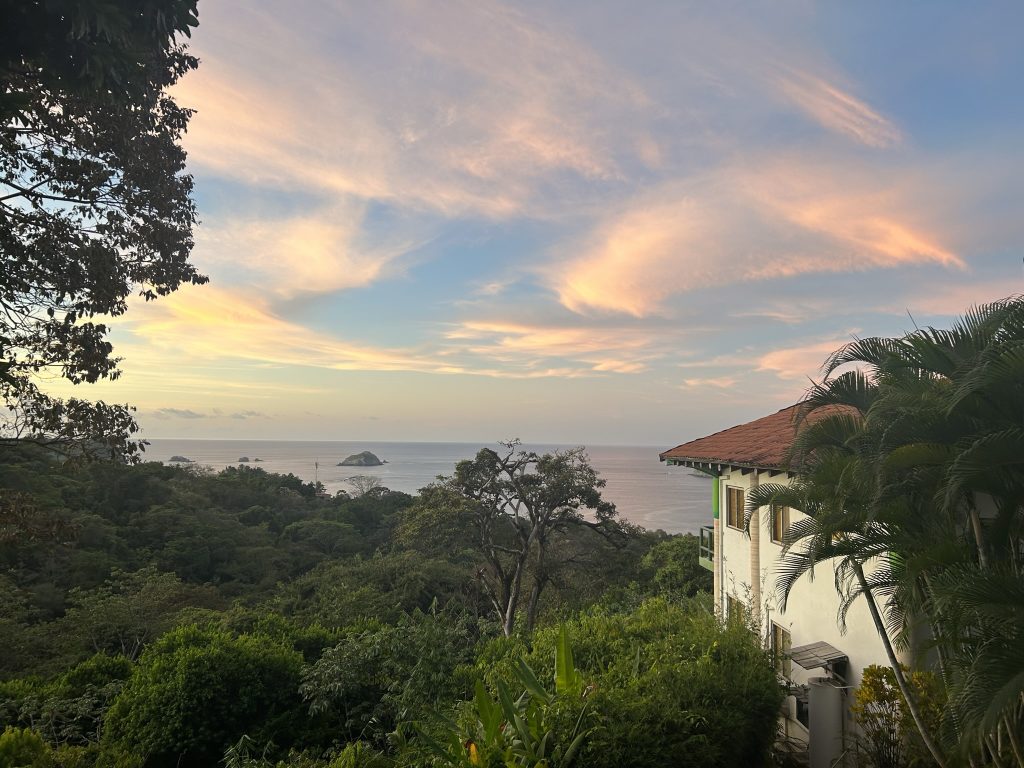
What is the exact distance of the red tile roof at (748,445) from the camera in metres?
9.43

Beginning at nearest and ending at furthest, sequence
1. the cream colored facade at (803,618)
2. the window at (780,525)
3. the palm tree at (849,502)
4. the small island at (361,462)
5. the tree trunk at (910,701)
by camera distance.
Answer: the palm tree at (849,502)
the tree trunk at (910,701)
the cream colored facade at (803,618)
the window at (780,525)
the small island at (361,462)

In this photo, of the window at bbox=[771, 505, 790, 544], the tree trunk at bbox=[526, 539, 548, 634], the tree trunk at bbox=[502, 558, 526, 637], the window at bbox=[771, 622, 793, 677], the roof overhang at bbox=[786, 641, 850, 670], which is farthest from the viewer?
the tree trunk at bbox=[526, 539, 548, 634]

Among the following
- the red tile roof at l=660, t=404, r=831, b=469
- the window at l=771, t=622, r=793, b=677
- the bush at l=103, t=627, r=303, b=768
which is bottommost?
the bush at l=103, t=627, r=303, b=768

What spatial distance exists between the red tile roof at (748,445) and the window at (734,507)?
3.41 feet

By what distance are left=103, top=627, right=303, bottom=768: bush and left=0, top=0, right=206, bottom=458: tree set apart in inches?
157

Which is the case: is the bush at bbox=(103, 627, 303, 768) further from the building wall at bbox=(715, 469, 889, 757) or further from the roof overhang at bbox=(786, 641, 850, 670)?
the building wall at bbox=(715, 469, 889, 757)

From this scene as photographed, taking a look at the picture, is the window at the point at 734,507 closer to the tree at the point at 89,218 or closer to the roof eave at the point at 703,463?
the roof eave at the point at 703,463

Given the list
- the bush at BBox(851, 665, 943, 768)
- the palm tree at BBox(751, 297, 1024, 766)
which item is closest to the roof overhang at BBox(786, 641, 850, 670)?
the bush at BBox(851, 665, 943, 768)

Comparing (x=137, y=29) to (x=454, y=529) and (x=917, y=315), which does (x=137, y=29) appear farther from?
(x=454, y=529)

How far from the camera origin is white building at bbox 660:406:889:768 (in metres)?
7.61

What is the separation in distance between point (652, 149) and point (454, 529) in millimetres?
15513

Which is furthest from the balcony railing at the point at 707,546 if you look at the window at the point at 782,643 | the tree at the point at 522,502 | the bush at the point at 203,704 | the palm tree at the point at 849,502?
the bush at the point at 203,704

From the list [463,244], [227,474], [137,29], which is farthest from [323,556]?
[137,29]

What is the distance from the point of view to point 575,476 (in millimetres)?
23156
